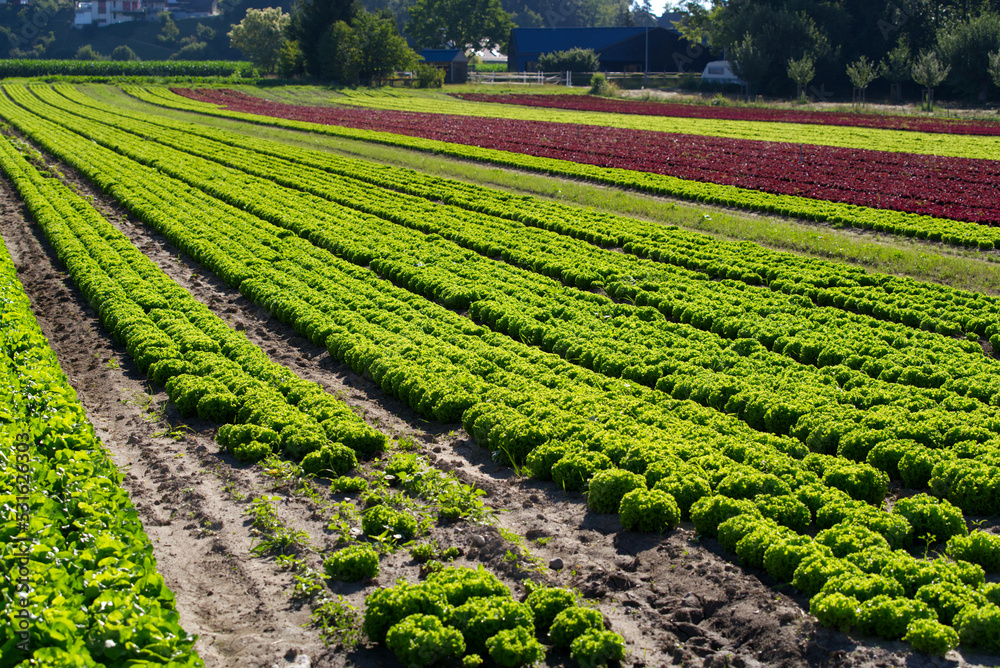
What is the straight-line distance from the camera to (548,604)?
22.6ft

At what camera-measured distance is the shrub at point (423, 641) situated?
6.34 metres

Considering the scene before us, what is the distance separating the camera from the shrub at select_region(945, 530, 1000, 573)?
752 centimetres

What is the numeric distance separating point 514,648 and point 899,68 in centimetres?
7413

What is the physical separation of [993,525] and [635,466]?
367cm

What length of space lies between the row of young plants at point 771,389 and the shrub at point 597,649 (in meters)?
4.46

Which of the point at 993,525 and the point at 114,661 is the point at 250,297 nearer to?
the point at 114,661

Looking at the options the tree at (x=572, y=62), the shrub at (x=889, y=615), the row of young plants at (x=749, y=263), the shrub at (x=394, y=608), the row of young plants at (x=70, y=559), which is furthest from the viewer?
the tree at (x=572, y=62)

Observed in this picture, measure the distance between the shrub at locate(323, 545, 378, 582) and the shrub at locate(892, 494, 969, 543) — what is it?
209 inches

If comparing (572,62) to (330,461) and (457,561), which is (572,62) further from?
(457,561)

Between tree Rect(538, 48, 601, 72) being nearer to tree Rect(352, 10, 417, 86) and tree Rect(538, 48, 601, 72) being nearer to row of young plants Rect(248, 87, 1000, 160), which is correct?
tree Rect(352, 10, 417, 86)

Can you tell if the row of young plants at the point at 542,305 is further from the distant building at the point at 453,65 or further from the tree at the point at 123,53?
the tree at the point at 123,53

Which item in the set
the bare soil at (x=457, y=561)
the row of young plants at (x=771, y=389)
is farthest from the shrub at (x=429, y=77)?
the bare soil at (x=457, y=561)

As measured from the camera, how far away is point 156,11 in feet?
616

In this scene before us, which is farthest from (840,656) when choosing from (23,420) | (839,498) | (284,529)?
(23,420)
